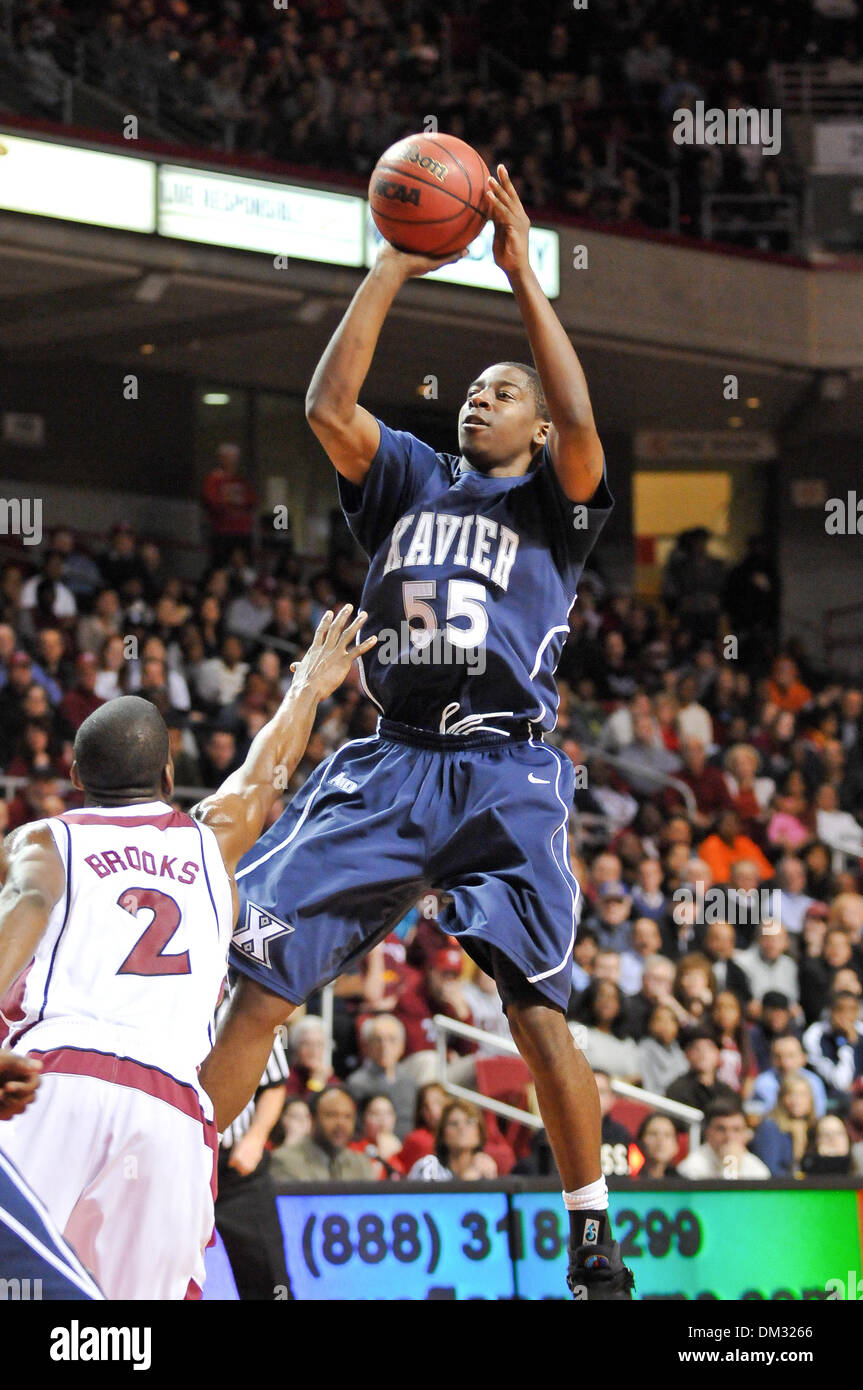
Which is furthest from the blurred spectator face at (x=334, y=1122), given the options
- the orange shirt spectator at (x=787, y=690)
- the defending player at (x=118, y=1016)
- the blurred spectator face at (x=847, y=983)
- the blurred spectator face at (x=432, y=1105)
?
the orange shirt spectator at (x=787, y=690)

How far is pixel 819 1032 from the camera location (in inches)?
394

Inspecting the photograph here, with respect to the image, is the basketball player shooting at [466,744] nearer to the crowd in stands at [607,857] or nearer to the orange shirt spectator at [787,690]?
the crowd in stands at [607,857]

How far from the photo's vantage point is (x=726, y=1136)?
27.9ft

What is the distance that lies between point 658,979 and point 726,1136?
4.51 ft

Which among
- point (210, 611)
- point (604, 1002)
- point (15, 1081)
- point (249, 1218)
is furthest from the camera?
point (210, 611)

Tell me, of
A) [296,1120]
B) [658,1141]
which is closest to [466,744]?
[296,1120]

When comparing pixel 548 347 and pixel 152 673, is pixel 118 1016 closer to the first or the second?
pixel 548 347

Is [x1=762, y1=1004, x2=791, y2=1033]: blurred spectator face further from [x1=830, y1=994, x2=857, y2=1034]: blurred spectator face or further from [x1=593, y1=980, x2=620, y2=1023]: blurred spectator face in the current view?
[x1=593, y1=980, x2=620, y2=1023]: blurred spectator face

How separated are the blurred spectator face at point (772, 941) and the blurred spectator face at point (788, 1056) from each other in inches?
39.7

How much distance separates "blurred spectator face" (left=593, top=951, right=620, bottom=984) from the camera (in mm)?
9578

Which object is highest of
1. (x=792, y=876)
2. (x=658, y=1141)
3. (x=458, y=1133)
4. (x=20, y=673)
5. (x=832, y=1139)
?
(x=20, y=673)

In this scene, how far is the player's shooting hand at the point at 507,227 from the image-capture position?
441 cm
